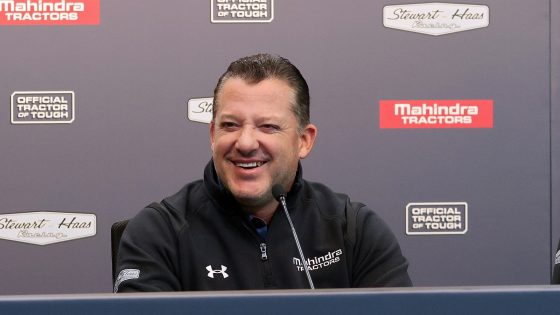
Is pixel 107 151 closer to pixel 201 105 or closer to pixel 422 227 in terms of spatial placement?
pixel 201 105

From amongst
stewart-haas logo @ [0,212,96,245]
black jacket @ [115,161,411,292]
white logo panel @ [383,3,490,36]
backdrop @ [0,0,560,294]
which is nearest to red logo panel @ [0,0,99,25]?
backdrop @ [0,0,560,294]

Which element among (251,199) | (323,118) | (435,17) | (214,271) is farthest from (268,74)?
(435,17)

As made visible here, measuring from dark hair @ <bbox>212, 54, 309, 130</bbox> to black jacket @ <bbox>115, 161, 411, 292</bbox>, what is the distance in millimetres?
144

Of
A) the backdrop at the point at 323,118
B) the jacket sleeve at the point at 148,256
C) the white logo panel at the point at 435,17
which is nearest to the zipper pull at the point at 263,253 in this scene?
the jacket sleeve at the point at 148,256

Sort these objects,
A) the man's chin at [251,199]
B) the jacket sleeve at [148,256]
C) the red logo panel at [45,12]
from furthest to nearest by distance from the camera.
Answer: the red logo panel at [45,12] < the man's chin at [251,199] < the jacket sleeve at [148,256]

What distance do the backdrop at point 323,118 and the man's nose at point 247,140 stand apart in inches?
47.1

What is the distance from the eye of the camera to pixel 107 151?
112 inches

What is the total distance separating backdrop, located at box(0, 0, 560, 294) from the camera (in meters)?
2.84

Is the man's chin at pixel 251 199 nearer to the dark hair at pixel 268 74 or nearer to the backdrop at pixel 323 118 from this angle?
the dark hair at pixel 268 74

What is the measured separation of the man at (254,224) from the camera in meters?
1.64

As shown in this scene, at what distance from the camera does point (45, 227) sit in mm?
2850

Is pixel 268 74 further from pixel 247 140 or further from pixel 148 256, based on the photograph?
pixel 148 256

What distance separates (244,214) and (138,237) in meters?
0.20

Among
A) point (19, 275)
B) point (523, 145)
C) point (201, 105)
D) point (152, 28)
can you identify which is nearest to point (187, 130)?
point (201, 105)
